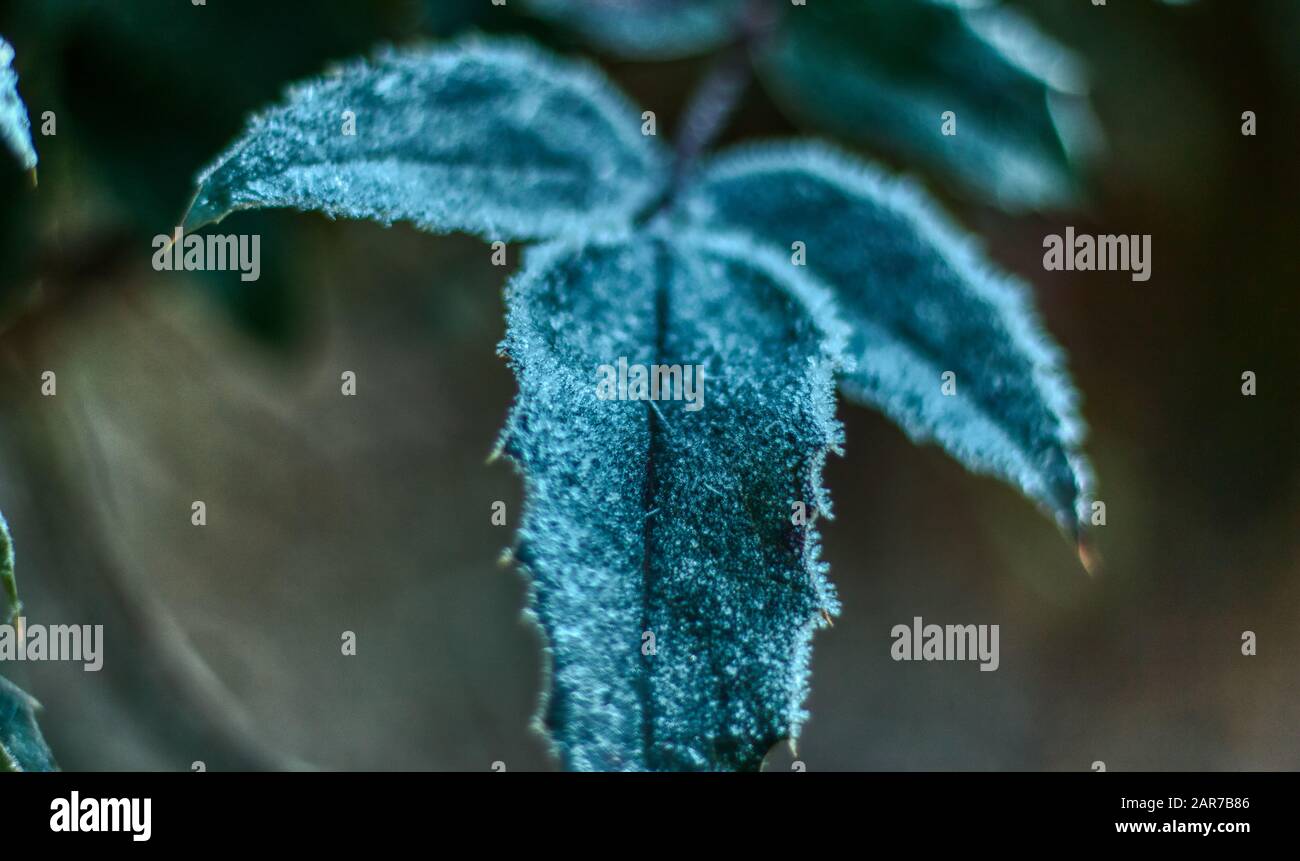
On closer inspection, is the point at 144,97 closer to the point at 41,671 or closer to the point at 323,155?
the point at 323,155

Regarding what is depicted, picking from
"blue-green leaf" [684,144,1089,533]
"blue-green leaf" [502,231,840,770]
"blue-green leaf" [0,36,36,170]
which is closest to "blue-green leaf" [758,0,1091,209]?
"blue-green leaf" [684,144,1089,533]

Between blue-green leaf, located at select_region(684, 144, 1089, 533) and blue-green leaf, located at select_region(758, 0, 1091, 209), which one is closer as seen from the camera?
blue-green leaf, located at select_region(684, 144, 1089, 533)

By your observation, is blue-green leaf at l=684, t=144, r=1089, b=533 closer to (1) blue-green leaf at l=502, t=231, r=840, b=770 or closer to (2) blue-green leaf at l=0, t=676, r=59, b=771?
(1) blue-green leaf at l=502, t=231, r=840, b=770

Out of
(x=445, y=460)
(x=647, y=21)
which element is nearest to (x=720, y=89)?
(x=647, y=21)

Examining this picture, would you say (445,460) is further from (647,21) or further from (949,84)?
(949,84)

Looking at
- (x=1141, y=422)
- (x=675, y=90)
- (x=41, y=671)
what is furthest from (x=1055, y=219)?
(x=41, y=671)
